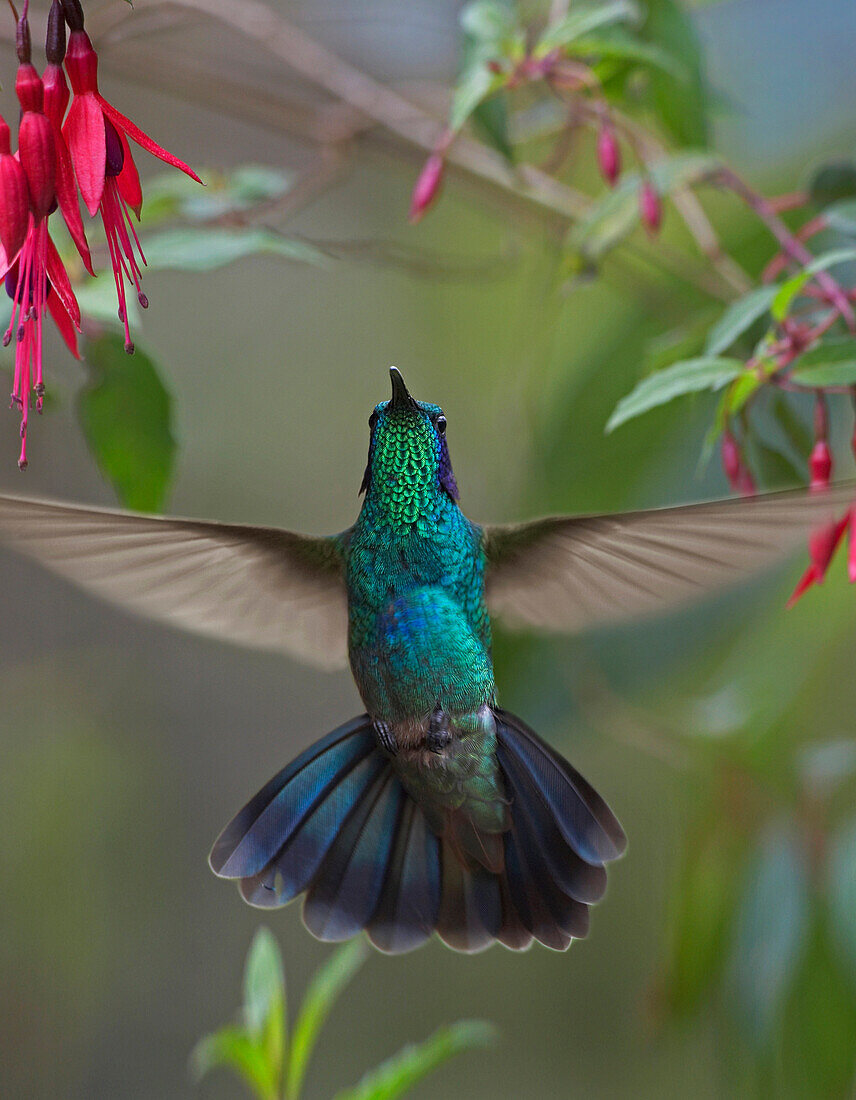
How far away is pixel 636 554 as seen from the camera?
2.44ft

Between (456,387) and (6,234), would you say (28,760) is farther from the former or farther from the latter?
(6,234)

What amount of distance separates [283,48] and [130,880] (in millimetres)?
1412

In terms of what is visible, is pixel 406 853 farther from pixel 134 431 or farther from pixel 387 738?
pixel 134 431

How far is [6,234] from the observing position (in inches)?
21.2

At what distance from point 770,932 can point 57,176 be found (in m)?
1.02

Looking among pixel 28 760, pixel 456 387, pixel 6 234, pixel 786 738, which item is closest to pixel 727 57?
pixel 456 387

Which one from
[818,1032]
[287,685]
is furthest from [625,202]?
[287,685]

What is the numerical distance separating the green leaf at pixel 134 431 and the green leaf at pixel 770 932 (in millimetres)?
780

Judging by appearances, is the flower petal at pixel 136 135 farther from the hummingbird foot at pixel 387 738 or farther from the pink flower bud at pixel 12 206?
the hummingbird foot at pixel 387 738

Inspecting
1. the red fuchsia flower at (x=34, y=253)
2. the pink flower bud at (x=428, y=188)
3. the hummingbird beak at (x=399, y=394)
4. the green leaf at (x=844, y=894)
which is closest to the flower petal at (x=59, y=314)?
the red fuchsia flower at (x=34, y=253)

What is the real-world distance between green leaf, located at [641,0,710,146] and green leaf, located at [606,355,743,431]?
38 cm

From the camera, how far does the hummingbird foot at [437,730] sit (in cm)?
79

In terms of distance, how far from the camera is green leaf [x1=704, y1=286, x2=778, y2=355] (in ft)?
2.51

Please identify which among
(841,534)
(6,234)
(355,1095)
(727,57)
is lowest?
(355,1095)
